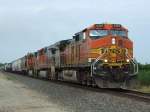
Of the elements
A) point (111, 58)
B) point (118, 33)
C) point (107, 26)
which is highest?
point (107, 26)

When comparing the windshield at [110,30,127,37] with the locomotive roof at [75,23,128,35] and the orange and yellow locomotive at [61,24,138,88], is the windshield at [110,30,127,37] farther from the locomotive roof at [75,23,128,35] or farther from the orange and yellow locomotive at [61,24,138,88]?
the locomotive roof at [75,23,128,35]

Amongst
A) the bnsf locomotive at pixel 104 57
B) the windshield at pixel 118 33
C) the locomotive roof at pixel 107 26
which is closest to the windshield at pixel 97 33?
the bnsf locomotive at pixel 104 57

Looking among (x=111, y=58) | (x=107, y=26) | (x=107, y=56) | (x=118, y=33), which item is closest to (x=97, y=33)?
(x=107, y=26)

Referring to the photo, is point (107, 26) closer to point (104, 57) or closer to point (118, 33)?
point (118, 33)

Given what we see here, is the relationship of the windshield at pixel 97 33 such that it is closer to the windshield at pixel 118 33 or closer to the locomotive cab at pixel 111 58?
the locomotive cab at pixel 111 58

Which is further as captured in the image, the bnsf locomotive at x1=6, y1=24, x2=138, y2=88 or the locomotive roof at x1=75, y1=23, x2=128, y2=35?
the locomotive roof at x1=75, y1=23, x2=128, y2=35

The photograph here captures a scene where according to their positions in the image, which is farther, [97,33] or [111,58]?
[97,33]

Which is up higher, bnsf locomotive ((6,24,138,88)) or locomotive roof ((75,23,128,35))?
locomotive roof ((75,23,128,35))

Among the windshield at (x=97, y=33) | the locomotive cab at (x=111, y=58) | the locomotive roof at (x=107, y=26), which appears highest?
the locomotive roof at (x=107, y=26)

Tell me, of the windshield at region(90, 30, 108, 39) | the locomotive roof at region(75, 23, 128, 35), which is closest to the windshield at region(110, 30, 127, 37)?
the locomotive roof at region(75, 23, 128, 35)

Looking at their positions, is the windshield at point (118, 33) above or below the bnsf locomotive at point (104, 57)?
above

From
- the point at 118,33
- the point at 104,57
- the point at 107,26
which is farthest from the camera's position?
the point at 107,26

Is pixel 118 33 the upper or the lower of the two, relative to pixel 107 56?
upper

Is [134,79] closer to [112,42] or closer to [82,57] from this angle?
[112,42]
